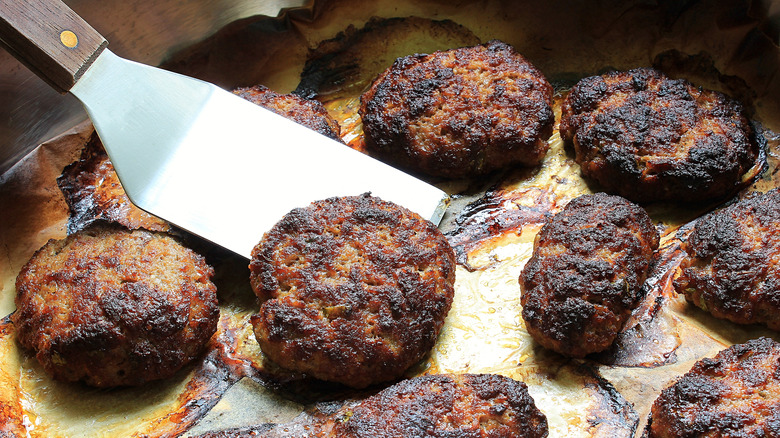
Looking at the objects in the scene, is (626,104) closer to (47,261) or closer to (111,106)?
(111,106)

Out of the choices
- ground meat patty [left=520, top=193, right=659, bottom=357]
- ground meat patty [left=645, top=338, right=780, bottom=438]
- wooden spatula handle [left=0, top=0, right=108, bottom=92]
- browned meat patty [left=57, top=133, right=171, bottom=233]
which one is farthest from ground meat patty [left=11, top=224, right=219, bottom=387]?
ground meat patty [left=645, top=338, right=780, bottom=438]

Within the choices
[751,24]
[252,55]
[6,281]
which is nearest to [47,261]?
[6,281]

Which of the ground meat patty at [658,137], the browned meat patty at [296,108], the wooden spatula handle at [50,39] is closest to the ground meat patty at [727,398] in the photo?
the ground meat patty at [658,137]

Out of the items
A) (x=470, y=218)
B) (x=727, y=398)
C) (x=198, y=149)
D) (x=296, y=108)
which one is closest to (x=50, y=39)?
(x=198, y=149)

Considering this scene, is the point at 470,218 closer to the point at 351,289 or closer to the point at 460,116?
the point at 460,116

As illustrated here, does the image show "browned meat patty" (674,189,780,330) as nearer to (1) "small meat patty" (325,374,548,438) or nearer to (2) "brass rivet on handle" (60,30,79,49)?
(1) "small meat patty" (325,374,548,438)
